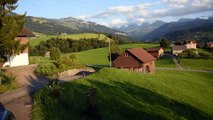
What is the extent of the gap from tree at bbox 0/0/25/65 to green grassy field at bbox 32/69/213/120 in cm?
765

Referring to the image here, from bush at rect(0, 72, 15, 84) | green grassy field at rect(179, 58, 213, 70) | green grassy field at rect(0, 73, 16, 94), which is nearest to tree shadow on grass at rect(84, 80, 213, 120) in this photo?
green grassy field at rect(0, 73, 16, 94)

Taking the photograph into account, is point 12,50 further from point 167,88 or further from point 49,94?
point 167,88

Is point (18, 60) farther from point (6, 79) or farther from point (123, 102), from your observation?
point (123, 102)

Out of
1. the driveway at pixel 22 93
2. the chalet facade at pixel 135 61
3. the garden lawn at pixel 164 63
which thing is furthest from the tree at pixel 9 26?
the garden lawn at pixel 164 63

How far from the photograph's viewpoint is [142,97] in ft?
101

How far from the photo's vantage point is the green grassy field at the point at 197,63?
8725 cm

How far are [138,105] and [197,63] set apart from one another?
67.8 metres

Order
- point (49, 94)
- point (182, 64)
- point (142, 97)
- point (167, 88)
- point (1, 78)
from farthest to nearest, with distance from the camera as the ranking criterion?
point (182, 64)
point (167, 88)
point (1, 78)
point (142, 97)
point (49, 94)

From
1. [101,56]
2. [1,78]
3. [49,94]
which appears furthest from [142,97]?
[101,56]

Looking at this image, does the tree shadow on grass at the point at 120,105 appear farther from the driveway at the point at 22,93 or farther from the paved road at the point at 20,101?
the driveway at the point at 22,93

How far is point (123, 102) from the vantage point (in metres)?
28.4

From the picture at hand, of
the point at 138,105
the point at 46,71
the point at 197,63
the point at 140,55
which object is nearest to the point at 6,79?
the point at 46,71

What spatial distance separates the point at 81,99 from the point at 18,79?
1342 centimetres

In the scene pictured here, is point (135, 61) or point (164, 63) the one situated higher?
point (135, 61)
